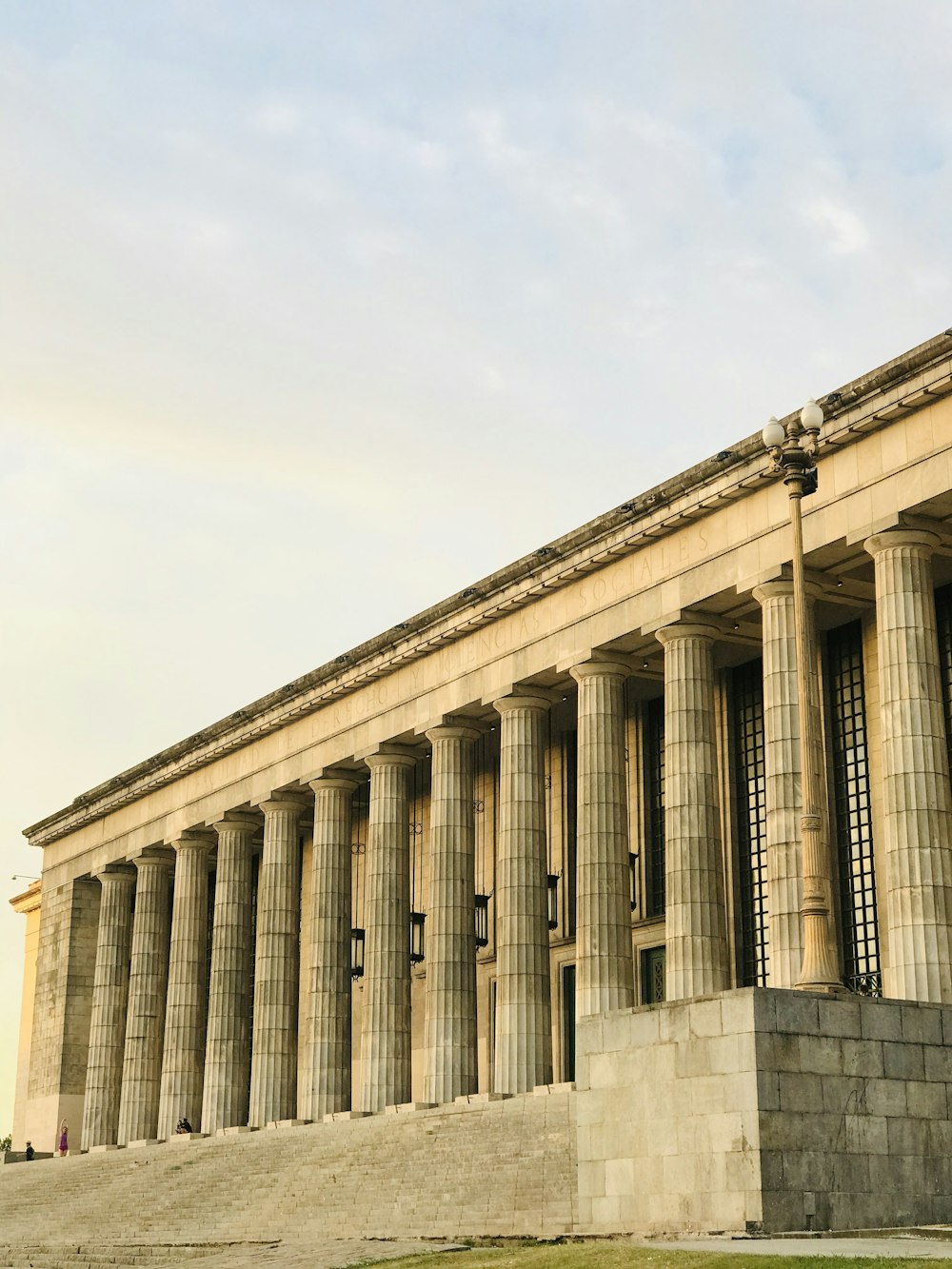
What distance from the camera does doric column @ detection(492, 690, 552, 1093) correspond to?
4353 centimetres

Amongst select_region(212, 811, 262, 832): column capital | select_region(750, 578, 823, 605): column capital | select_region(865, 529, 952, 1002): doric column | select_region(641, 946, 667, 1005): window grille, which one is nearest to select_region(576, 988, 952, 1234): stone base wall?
select_region(865, 529, 952, 1002): doric column

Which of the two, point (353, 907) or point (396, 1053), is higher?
point (353, 907)

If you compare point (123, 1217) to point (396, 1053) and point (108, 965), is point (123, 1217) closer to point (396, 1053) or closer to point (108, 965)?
point (396, 1053)

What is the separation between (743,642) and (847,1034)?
16626 millimetres

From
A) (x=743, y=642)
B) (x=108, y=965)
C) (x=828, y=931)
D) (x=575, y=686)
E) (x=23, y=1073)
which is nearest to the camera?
(x=828, y=931)

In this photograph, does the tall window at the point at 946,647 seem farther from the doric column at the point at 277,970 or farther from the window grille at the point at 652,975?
the doric column at the point at 277,970

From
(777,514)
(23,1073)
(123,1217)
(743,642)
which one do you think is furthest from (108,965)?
(777,514)

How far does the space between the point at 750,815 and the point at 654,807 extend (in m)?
4.19

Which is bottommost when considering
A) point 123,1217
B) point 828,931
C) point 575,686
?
point 123,1217

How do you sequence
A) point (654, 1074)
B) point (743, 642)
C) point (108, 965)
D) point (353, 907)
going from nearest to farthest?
point (654, 1074) → point (743, 642) → point (353, 907) → point (108, 965)

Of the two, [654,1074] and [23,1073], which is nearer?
[654,1074]

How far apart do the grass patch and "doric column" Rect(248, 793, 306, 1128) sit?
2605 centimetres

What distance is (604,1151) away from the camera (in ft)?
94.9

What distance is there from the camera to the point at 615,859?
4238cm
